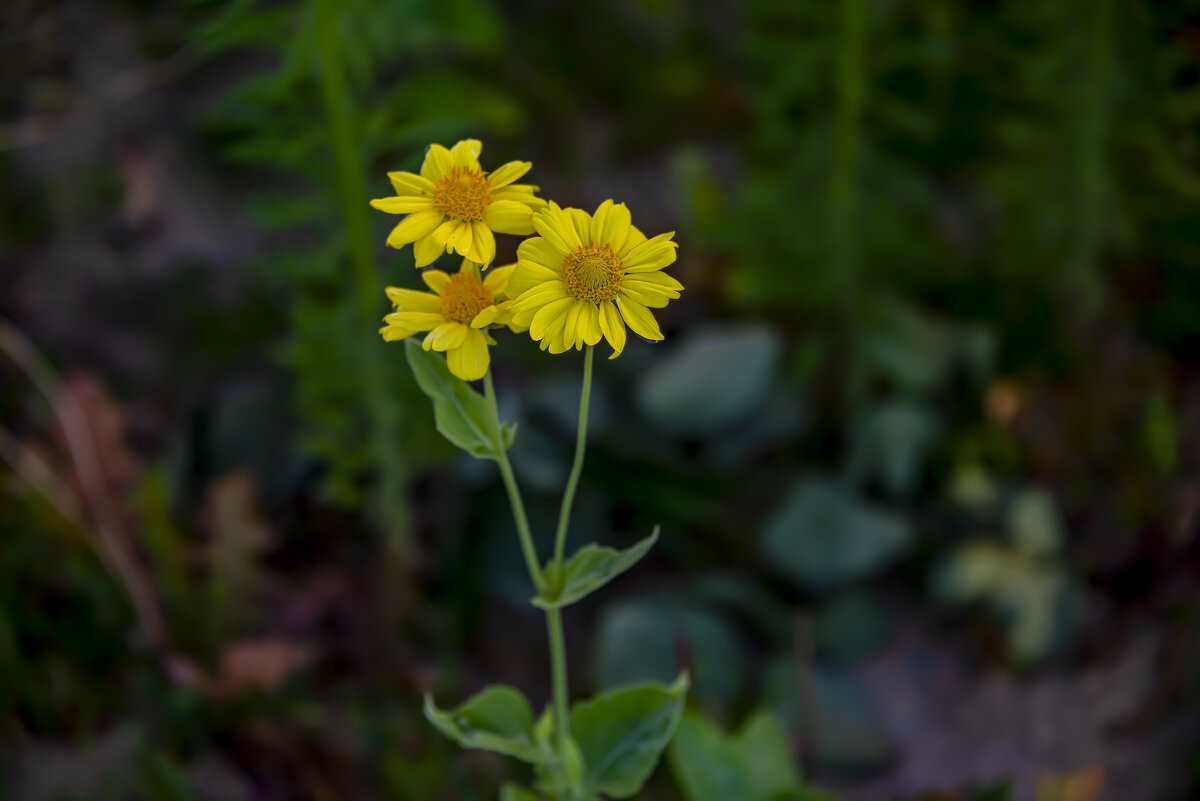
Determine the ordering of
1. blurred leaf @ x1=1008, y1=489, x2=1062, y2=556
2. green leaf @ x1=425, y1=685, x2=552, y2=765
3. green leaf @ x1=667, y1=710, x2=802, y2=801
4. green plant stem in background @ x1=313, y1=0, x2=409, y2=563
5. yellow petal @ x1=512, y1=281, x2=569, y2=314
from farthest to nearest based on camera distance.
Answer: blurred leaf @ x1=1008, y1=489, x2=1062, y2=556
green plant stem in background @ x1=313, y1=0, x2=409, y2=563
green leaf @ x1=667, y1=710, x2=802, y2=801
green leaf @ x1=425, y1=685, x2=552, y2=765
yellow petal @ x1=512, y1=281, x2=569, y2=314

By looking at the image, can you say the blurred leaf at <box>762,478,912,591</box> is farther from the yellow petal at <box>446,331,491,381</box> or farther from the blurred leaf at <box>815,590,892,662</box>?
the yellow petal at <box>446,331,491,381</box>

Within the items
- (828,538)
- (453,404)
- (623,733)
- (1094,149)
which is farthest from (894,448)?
(453,404)

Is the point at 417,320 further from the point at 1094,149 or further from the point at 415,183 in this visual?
the point at 1094,149

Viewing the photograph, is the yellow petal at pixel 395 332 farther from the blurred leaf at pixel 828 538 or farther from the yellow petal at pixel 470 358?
the blurred leaf at pixel 828 538

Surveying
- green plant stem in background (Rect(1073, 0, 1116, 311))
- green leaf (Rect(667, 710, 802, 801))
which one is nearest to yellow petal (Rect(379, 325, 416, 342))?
green leaf (Rect(667, 710, 802, 801))

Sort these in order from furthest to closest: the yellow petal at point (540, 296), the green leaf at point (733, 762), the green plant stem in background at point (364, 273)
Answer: the green plant stem in background at point (364, 273)
the green leaf at point (733, 762)
the yellow petal at point (540, 296)

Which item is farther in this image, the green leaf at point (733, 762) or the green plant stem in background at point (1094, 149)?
the green plant stem in background at point (1094, 149)

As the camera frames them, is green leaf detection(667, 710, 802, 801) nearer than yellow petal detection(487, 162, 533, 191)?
No

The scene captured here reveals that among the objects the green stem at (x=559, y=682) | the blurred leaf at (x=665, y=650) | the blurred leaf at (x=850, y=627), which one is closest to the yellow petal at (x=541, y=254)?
the green stem at (x=559, y=682)
